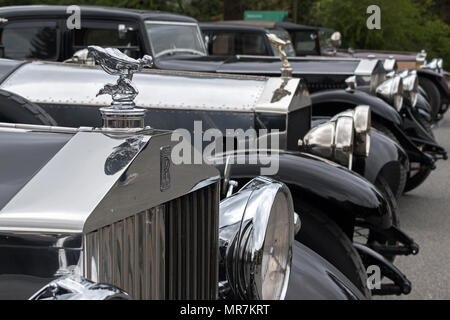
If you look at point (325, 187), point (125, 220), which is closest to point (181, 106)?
point (325, 187)

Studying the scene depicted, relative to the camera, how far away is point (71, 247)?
100 centimetres

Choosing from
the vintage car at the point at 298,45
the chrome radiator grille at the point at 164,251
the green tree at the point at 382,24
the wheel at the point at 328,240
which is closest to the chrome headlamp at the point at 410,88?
the vintage car at the point at 298,45

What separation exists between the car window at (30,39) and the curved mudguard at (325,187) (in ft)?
9.03

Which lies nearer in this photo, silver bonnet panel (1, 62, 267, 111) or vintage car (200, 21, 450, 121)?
silver bonnet panel (1, 62, 267, 111)

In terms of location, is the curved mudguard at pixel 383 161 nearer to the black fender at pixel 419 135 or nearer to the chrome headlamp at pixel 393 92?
the black fender at pixel 419 135

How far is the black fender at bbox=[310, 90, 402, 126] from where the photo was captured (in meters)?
5.15

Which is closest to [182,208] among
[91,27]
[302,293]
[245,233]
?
[245,233]

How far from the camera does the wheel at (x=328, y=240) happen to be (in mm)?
2557

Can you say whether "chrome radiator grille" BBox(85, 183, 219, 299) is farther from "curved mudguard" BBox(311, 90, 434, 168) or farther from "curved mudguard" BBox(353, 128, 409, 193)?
"curved mudguard" BBox(311, 90, 434, 168)

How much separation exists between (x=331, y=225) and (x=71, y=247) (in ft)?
6.07

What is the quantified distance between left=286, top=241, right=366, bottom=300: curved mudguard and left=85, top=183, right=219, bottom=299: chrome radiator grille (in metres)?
0.36

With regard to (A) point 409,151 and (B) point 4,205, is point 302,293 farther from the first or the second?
(A) point 409,151

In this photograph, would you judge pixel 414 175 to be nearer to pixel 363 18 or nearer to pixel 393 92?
pixel 393 92

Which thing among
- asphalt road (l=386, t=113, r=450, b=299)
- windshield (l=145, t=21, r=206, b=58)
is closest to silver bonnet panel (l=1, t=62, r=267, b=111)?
asphalt road (l=386, t=113, r=450, b=299)
